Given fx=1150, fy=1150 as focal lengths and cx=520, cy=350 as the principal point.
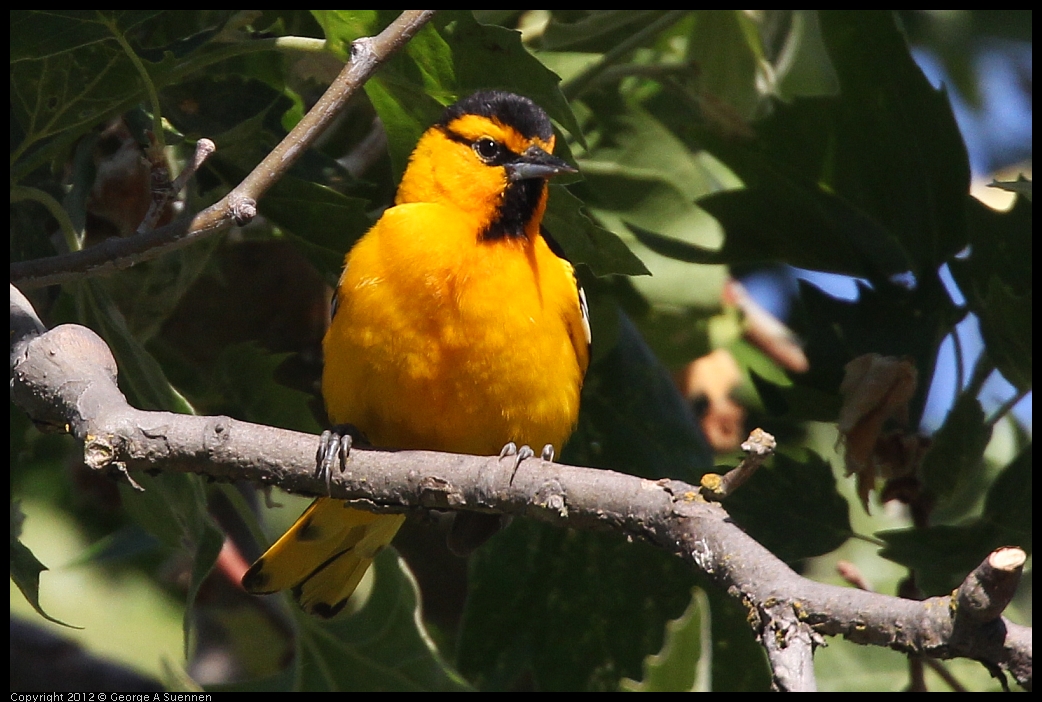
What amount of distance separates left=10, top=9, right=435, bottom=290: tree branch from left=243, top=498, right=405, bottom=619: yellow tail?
3.09ft

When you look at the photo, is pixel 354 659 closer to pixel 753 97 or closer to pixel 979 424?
pixel 979 424

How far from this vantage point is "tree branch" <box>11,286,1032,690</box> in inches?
58.4

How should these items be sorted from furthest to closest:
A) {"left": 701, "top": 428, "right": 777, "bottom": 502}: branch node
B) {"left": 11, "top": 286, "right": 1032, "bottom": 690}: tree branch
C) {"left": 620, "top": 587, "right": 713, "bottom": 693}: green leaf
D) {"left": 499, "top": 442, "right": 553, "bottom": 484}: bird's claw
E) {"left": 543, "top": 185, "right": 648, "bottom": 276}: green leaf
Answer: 1. {"left": 620, "top": 587, "right": 713, "bottom": 693}: green leaf
2. {"left": 543, "top": 185, "right": 648, "bottom": 276}: green leaf
3. {"left": 499, "top": 442, "right": 553, "bottom": 484}: bird's claw
4. {"left": 701, "top": 428, "right": 777, "bottom": 502}: branch node
5. {"left": 11, "top": 286, "right": 1032, "bottom": 690}: tree branch

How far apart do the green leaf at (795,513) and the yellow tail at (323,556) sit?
0.94 meters

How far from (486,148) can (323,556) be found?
120 cm

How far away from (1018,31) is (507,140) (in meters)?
3.63

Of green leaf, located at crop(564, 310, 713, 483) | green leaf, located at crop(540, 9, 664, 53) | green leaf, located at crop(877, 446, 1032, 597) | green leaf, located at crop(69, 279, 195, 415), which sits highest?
green leaf, located at crop(540, 9, 664, 53)

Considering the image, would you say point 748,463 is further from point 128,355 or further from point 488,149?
point 488,149

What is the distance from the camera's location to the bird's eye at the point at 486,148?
316 cm

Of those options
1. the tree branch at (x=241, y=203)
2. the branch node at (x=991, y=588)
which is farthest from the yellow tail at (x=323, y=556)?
Result: the branch node at (x=991, y=588)

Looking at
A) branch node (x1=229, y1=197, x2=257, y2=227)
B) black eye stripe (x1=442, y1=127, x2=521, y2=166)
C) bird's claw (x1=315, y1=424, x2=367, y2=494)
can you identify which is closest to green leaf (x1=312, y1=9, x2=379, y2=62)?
black eye stripe (x1=442, y1=127, x2=521, y2=166)

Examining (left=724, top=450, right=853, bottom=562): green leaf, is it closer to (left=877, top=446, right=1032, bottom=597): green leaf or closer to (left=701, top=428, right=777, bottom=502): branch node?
(left=877, top=446, right=1032, bottom=597): green leaf

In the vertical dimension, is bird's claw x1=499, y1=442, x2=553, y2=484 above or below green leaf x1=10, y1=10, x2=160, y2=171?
below
